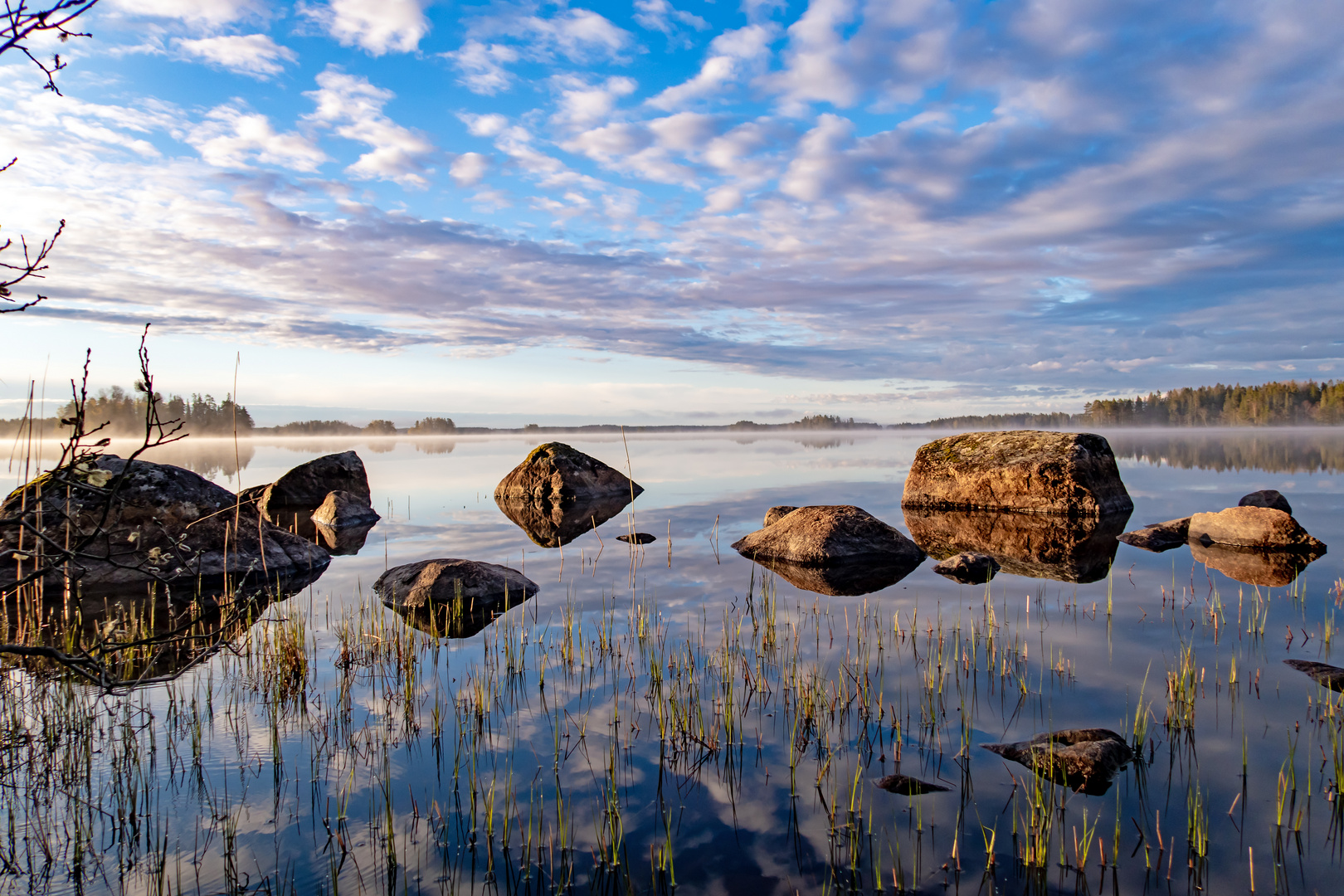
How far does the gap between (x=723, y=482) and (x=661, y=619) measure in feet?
74.6

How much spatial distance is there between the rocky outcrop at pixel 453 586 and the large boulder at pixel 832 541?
17.3 ft

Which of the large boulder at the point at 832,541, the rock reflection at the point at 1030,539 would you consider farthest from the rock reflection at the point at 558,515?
the rock reflection at the point at 1030,539

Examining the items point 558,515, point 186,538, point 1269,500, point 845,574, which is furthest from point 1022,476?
point 186,538

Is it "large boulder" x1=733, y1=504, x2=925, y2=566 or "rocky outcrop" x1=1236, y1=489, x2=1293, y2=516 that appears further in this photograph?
"rocky outcrop" x1=1236, y1=489, x2=1293, y2=516

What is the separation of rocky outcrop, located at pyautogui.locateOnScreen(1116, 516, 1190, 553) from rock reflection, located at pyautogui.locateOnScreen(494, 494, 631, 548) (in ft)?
41.4

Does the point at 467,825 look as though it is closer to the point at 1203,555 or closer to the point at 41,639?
the point at 41,639

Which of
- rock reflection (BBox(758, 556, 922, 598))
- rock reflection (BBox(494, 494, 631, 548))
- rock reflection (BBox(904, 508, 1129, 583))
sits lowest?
rock reflection (BBox(494, 494, 631, 548))

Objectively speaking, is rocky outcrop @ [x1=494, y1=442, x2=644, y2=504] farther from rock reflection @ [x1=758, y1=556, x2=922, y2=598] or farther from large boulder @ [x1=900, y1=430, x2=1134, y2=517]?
rock reflection @ [x1=758, y1=556, x2=922, y2=598]

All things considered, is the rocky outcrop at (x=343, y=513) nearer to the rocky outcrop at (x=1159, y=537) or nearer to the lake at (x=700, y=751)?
the lake at (x=700, y=751)

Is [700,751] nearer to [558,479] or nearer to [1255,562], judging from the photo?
[1255,562]

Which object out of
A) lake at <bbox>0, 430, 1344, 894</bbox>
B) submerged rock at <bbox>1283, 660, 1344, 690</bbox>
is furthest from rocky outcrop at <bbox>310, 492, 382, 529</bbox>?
submerged rock at <bbox>1283, 660, 1344, 690</bbox>

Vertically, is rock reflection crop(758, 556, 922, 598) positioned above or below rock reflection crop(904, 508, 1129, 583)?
below

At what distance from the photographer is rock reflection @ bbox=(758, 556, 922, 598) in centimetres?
1125

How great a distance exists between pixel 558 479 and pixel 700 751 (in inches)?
822
